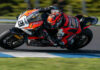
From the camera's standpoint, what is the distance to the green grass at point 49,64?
5.85m

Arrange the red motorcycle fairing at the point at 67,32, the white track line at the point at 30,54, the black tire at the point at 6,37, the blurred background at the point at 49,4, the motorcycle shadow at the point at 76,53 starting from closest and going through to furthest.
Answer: the white track line at the point at 30,54 < the black tire at the point at 6,37 < the motorcycle shadow at the point at 76,53 < the red motorcycle fairing at the point at 67,32 < the blurred background at the point at 49,4

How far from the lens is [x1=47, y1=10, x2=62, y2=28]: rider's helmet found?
25.3ft

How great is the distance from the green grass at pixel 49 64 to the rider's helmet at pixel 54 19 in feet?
4.28

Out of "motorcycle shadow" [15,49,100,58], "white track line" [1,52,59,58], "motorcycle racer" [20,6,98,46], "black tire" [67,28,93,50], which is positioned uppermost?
"motorcycle racer" [20,6,98,46]

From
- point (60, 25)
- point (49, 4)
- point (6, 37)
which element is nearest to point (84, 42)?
point (60, 25)

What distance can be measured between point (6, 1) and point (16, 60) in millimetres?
11200

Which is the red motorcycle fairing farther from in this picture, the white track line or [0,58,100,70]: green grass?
[0,58,100,70]: green grass

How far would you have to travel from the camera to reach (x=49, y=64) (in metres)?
6.17

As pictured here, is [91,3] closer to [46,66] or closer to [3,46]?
[3,46]

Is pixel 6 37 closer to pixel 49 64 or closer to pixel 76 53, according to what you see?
pixel 76 53

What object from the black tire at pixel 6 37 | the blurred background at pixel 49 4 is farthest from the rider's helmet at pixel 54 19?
the blurred background at pixel 49 4

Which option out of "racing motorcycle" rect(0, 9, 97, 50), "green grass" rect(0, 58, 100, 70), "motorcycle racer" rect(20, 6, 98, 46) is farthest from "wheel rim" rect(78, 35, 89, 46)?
"green grass" rect(0, 58, 100, 70)

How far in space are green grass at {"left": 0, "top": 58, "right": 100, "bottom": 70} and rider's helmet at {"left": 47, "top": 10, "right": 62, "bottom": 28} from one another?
1.31 meters

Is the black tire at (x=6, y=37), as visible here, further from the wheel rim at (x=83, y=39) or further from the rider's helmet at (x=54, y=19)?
the wheel rim at (x=83, y=39)
